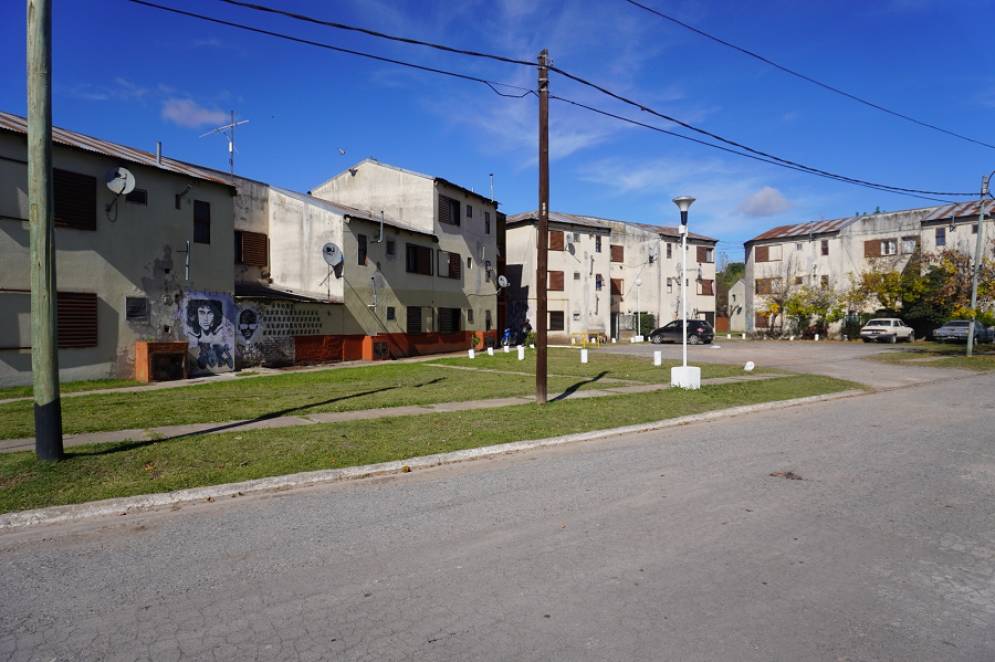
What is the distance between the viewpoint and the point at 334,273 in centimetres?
2691

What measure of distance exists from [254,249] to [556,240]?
25155 mm

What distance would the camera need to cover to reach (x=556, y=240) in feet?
155

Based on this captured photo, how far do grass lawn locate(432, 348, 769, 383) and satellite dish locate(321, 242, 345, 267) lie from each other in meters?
5.97

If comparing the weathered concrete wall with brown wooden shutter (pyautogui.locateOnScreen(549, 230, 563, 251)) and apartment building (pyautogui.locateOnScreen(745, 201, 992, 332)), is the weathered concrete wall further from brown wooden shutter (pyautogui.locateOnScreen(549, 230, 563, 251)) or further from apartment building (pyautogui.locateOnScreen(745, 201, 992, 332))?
apartment building (pyautogui.locateOnScreen(745, 201, 992, 332))

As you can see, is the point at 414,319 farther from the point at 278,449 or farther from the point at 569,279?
the point at 278,449

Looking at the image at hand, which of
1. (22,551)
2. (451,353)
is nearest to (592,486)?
(22,551)

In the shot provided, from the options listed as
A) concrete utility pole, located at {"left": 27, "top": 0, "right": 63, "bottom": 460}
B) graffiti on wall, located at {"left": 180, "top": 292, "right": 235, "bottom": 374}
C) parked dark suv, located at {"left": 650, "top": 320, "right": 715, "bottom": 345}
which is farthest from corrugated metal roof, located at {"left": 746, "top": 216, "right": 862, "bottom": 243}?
concrete utility pole, located at {"left": 27, "top": 0, "right": 63, "bottom": 460}

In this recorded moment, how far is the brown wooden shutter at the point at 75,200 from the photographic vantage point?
674 inches

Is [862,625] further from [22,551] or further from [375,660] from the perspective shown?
[22,551]

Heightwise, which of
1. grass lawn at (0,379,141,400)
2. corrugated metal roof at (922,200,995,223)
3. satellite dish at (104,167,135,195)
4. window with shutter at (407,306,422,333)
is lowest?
grass lawn at (0,379,141,400)

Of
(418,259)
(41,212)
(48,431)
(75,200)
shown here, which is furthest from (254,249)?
(48,431)

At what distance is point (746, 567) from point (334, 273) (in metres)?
24.5

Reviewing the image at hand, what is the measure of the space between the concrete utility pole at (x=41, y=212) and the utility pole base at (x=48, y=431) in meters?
0.01

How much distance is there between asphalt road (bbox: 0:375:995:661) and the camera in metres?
3.42
